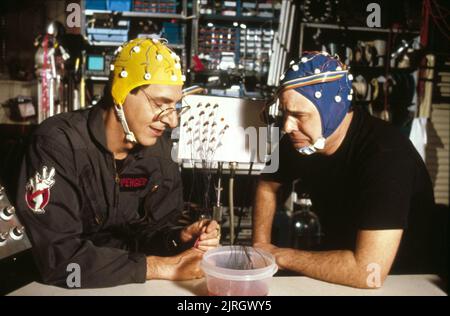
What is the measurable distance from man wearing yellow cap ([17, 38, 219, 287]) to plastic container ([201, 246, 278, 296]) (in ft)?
0.41

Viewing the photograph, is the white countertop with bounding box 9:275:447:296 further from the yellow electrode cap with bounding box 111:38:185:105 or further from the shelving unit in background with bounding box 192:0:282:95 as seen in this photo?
the shelving unit in background with bounding box 192:0:282:95

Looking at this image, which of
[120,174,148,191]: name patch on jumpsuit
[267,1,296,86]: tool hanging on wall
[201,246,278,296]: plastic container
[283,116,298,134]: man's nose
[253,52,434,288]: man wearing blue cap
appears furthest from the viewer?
[267,1,296,86]: tool hanging on wall

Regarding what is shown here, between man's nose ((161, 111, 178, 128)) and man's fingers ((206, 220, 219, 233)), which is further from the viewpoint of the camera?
man's nose ((161, 111, 178, 128))

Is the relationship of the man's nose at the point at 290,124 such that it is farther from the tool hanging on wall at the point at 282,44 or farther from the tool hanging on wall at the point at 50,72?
the tool hanging on wall at the point at 50,72

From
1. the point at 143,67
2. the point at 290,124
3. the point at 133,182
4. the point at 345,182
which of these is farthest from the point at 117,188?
the point at 345,182

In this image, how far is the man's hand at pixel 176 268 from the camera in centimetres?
129

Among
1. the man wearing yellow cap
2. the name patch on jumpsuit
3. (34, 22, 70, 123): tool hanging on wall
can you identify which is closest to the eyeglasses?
the man wearing yellow cap

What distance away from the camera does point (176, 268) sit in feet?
4.29

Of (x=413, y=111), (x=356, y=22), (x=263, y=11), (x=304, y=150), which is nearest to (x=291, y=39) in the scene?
(x=263, y=11)

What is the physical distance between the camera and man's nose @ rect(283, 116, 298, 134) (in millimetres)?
1695

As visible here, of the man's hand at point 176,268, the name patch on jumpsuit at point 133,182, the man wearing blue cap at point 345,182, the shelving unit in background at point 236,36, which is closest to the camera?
the man's hand at point 176,268

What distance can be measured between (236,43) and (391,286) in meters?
3.10


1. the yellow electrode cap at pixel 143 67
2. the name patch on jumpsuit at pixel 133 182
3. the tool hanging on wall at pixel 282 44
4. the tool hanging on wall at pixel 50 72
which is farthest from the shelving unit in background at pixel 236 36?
the yellow electrode cap at pixel 143 67
